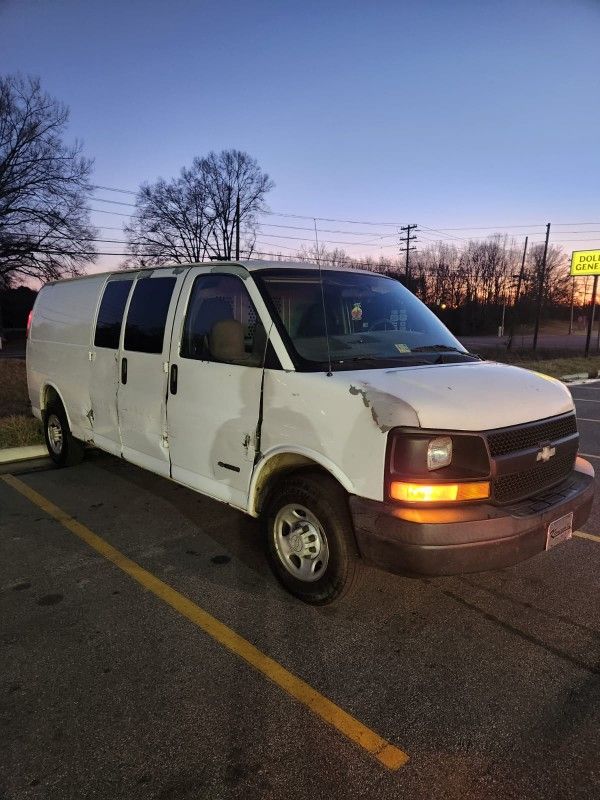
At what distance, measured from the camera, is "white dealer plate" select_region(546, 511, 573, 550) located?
9.96 feet

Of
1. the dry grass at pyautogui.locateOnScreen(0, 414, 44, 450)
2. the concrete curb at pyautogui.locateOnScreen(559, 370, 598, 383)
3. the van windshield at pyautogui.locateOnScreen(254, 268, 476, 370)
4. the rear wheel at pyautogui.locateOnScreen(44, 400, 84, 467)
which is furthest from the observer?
the concrete curb at pyautogui.locateOnScreen(559, 370, 598, 383)

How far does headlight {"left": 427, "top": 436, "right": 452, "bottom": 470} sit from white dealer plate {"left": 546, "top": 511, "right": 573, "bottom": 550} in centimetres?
77

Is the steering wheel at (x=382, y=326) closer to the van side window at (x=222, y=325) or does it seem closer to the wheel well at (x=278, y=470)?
the van side window at (x=222, y=325)

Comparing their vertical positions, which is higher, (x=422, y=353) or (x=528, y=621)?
(x=422, y=353)

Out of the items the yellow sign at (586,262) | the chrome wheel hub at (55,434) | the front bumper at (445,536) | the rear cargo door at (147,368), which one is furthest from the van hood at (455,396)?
the yellow sign at (586,262)

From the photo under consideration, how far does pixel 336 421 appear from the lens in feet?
9.73

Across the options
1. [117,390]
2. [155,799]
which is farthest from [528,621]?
[117,390]

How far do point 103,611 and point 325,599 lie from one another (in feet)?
4.34

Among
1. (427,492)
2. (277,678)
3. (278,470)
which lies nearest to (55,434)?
(278,470)

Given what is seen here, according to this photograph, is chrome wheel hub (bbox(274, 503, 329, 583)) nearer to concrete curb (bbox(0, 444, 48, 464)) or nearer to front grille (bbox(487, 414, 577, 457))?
front grille (bbox(487, 414, 577, 457))

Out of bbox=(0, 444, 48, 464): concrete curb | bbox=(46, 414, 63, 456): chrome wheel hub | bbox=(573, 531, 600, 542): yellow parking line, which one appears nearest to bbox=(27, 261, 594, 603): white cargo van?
bbox=(573, 531, 600, 542): yellow parking line

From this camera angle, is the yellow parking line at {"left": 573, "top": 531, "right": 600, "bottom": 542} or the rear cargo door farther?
the yellow parking line at {"left": 573, "top": 531, "right": 600, "bottom": 542}

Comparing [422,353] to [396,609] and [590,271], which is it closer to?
[396,609]

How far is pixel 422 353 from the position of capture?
148 inches
